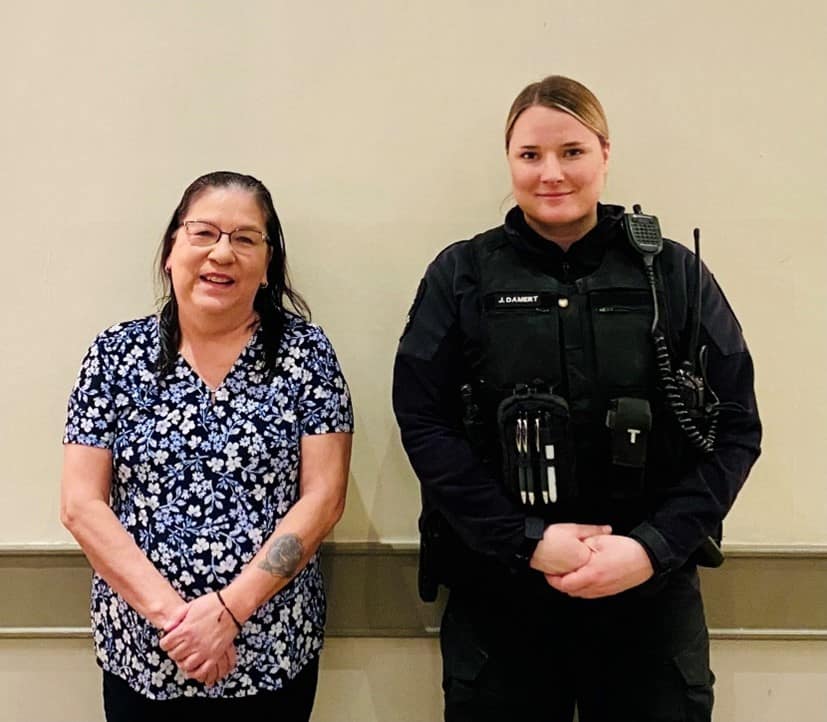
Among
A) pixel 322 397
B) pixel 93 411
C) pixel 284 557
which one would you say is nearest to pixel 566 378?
pixel 322 397

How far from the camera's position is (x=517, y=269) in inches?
50.9

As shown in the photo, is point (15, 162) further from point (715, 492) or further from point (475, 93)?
point (715, 492)

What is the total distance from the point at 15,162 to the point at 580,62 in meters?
1.23

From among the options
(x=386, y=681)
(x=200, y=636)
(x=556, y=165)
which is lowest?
(x=386, y=681)

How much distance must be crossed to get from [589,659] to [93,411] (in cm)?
97

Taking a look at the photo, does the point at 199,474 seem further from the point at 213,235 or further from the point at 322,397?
the point at 213,235

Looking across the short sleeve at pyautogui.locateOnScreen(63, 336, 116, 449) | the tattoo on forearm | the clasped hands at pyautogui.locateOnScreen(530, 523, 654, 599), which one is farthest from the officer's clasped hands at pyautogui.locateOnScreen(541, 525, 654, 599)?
the short sleeve at pyautogui.locateOnScreen(63, 336, 116, 449)

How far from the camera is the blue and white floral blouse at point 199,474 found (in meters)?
1.29

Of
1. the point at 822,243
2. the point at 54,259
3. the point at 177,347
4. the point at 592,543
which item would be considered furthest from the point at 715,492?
the point at 54,259

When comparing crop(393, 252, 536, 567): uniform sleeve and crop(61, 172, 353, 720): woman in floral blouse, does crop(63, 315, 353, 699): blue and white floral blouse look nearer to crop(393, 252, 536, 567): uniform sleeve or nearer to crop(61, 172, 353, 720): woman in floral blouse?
crop(61, 172, 353, 720): woman in floral blouse

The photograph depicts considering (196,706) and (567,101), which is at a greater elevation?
(567,101)

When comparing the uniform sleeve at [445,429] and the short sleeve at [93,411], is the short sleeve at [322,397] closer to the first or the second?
the uniform sleeve at [445,429]

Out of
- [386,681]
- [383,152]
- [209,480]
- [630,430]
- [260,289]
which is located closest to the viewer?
[630,430]

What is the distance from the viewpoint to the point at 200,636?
124 centimetres
